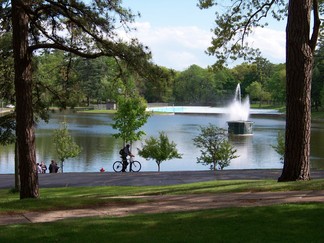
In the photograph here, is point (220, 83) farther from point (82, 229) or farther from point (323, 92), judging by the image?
point (82, 229)

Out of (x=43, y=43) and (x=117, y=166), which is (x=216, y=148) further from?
(x=43, y=43)

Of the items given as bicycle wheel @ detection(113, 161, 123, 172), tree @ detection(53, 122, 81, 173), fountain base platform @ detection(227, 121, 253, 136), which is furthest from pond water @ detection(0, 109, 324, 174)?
bicycle wheel @ detection(113, 161, 123, 172)

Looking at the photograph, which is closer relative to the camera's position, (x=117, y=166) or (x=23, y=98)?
(x=23, y=98)

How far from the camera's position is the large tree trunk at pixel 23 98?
37.5 feet

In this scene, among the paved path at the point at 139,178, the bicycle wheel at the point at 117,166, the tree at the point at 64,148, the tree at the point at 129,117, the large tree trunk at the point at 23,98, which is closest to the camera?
the large tree trunk at the point at 23,98

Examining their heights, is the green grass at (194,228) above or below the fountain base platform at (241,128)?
above

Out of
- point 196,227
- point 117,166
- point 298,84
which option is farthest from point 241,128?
point 196,227

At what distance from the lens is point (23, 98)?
11414 mm

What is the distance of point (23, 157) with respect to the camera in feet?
38.0

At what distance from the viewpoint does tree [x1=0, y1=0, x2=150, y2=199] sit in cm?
1147

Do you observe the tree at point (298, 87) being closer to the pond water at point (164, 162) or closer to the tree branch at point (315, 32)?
the tree branch at point (315, 32)

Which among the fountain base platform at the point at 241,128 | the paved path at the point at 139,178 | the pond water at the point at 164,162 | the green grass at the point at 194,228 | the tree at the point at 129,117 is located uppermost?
the tree at the point at 129,117

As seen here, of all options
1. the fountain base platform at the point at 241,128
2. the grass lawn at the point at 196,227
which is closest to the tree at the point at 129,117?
→ the fountain base platform at the point at 241,128

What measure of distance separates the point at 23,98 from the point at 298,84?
22.4 ft
